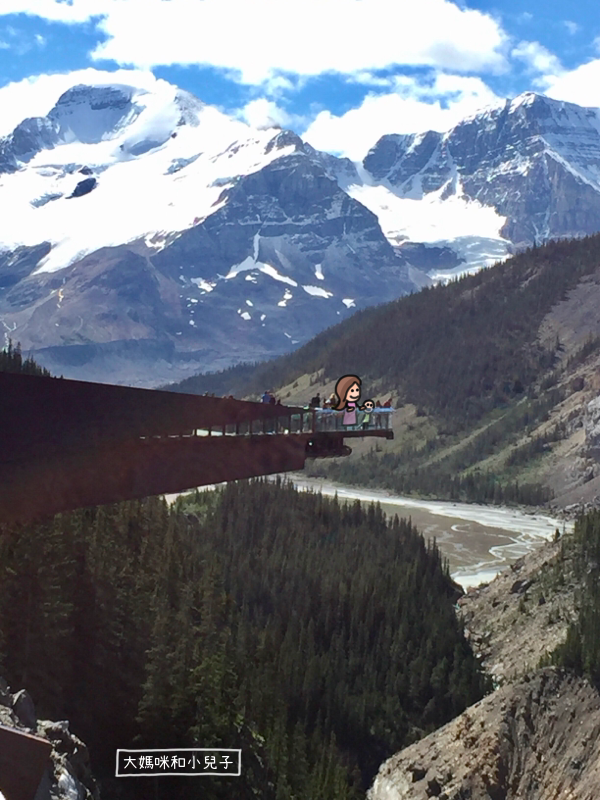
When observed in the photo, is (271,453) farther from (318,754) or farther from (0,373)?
(318,754)

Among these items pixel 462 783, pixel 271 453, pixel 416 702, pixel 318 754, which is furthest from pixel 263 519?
pixel 271 453

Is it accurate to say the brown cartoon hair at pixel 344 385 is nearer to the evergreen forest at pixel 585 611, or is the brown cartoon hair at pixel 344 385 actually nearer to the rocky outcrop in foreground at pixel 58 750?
the rocky outcrop in foreground at pixel 58 750

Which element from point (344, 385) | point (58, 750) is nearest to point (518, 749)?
point (58, 750)

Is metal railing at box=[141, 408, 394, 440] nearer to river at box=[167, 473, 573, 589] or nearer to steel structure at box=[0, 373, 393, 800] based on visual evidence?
steel structure at box=[0, 373, 393, 800]

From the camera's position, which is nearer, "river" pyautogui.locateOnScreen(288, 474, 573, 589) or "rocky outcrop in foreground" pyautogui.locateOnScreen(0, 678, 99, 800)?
"rocky outcrop in foreground" pyautogui.locateOnScreen(0, 678, 99, 800)

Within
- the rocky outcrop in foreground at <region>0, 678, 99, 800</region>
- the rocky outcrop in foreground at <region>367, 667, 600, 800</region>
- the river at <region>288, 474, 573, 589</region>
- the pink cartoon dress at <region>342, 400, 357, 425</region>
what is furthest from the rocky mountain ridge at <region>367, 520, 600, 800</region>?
the river at <region>288, 474, 573, 589</region>

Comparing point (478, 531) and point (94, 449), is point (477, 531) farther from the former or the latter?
point (94, 449)
